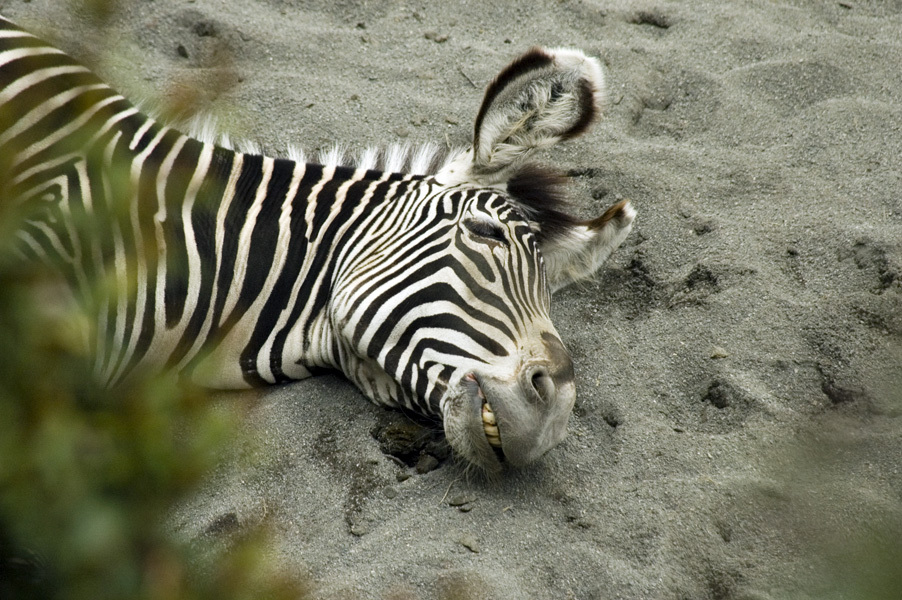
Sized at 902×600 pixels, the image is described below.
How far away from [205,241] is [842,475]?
8.40 feet

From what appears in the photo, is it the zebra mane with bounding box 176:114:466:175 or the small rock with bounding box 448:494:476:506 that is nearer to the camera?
the small rock with bounding box 448:494:476:506

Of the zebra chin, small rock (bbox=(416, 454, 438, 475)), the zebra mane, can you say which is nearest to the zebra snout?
the zebra chin

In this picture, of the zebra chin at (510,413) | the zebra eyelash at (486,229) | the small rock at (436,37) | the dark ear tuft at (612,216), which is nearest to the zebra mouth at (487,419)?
the zebra chin at (510,413)

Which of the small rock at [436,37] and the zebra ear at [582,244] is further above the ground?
the small rock at [436,37]

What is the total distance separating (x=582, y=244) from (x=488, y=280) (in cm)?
68

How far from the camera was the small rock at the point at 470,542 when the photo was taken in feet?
8.95

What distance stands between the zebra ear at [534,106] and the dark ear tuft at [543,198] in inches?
3.1

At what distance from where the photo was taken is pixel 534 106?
3.28 m

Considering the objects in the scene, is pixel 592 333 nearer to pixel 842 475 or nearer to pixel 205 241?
pixel 842 475

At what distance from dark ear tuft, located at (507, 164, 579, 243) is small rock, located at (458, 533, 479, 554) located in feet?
4.30

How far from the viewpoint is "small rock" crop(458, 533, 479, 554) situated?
107 inches

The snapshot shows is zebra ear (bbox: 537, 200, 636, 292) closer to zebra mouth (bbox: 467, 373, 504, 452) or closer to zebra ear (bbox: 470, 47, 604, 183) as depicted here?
zebra ear (bbox: 470, 47, 604, 183)

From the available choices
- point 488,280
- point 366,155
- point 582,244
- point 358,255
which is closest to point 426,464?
point 488,280

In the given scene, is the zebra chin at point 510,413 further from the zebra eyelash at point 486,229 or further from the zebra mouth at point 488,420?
the zebra eyelash at point 486,229
